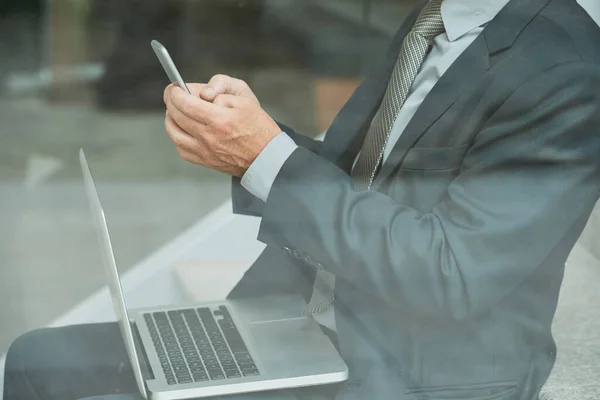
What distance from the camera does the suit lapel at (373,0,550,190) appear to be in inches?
40.4

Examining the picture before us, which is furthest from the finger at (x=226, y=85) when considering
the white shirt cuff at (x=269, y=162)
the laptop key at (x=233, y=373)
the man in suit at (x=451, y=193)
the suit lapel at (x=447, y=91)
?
the laptop key at (x=233, y=373)

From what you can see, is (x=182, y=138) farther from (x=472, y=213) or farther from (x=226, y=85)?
(x=472, y=213)

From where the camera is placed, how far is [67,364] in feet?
4.25

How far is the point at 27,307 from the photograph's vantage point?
139cm

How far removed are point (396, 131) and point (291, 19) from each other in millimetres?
266

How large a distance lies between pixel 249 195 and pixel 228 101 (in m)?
0.18

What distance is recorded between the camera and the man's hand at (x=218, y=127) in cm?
101

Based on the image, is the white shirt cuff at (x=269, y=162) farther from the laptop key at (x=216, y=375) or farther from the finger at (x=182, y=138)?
the laptop key at (x=216, y=375)

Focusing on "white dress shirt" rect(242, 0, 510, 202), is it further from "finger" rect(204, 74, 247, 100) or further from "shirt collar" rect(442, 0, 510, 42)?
"finger" rect(204, 74, 247, 100)

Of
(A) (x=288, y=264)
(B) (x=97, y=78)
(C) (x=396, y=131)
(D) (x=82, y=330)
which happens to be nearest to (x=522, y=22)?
(C) (x=396, y=131)

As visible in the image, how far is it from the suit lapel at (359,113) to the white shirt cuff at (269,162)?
0.20 m

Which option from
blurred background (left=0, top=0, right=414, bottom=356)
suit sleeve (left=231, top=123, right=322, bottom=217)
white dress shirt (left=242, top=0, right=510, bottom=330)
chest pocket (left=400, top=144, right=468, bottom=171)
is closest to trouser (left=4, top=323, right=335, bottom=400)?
blurred background (left=0, top=0, right=414, bottom=356)

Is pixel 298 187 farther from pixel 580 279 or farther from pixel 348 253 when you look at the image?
pixel 580 279

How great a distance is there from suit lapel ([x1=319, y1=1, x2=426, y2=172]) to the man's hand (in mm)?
209
